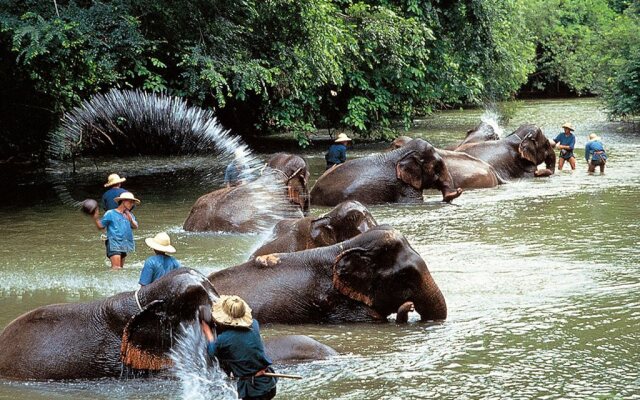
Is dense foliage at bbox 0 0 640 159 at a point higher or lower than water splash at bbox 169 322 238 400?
higher

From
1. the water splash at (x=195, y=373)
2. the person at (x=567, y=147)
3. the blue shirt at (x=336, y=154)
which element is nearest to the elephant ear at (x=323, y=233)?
the water splash at (x=195, y=373)

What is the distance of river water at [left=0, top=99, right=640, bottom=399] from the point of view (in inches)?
319

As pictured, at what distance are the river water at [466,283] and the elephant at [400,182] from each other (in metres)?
0.33

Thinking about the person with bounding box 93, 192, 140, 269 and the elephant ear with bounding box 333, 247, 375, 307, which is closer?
the elephant ear with bounding box 333, 247, 375, 307

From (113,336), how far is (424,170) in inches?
411

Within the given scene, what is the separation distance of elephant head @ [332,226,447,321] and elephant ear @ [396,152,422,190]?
815 cm

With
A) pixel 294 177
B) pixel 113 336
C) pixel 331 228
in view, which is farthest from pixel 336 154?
pixel 113 336

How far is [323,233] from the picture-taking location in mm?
11156

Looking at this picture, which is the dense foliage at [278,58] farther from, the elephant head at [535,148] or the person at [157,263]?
the person at [157,263]

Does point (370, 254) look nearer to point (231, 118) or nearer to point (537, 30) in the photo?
point (231, 118)

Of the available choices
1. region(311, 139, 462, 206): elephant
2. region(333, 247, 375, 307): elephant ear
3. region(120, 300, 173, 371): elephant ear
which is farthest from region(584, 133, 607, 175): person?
region(120, 300, 173, 371): elephant ear

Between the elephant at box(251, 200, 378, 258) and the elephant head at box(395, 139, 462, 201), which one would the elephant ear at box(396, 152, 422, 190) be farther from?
the elephant at box(251, 200, 378, 258)

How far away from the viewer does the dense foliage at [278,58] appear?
18016mm

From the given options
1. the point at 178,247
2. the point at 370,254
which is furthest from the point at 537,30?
the point at 370,254
